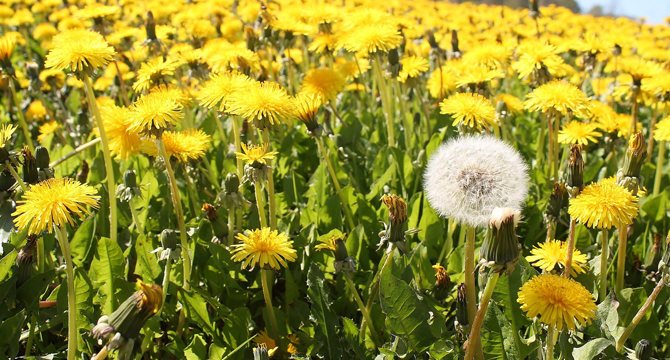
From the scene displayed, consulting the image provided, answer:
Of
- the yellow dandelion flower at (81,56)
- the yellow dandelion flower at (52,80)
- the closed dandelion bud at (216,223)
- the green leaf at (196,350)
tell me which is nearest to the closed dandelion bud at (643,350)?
the green leaf at (196,350)

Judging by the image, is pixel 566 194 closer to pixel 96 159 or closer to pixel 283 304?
pixel 283 304

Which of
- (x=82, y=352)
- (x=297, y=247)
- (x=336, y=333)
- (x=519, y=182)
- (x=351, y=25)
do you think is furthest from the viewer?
(x=351, y=25)

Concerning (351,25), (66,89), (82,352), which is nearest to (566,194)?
(351,25)

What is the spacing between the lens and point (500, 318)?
72.2 inches

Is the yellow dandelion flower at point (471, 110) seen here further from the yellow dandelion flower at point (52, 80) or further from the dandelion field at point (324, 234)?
the yellow dandelion flower at point (52, 80)

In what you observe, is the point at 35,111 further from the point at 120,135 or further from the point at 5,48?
the point at 120,135

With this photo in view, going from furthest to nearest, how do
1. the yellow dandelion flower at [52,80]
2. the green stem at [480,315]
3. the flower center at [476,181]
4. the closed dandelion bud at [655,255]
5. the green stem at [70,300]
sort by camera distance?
the yellow dandelion flower at [52,80]
the closed dandelion bud at [655,255]
the flower center at [476,181]
the green stem at [70,300]
the green stem at [480,315]

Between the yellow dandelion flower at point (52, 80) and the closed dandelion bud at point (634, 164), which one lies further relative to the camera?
the yellow dandelion flower at point (52, 80)

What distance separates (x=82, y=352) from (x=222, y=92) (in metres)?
1.20

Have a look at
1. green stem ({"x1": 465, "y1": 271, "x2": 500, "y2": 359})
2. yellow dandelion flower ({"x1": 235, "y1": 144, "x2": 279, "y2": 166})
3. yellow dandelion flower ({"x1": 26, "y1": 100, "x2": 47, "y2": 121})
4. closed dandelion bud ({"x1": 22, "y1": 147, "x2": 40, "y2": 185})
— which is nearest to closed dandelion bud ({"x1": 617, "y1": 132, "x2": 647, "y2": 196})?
green stem ({"x1": 465, "y1": 271, "x2": 500, "y2": 359})

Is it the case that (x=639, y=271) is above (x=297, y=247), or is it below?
below

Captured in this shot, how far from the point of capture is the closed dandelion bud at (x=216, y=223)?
2252mm

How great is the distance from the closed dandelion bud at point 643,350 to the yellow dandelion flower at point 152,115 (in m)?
1.89

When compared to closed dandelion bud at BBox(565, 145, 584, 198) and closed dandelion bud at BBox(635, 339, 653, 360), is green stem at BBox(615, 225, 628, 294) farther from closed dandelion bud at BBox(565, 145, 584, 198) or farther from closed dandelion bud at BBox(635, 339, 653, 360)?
closed dandelion bud at BBox(635, 339, 653, 360)
